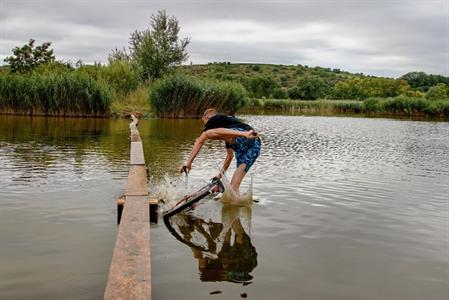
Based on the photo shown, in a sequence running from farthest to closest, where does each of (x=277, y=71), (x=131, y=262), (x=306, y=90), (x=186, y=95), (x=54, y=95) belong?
(x=277, y=71) → (x=306, y=90) → (x=186, y=95) → (x=54, y=95) → (x=131, y=262)

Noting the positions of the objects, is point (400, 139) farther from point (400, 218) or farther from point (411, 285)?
point (411, 285)

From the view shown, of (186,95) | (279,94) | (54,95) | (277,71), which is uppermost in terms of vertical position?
(277,71)

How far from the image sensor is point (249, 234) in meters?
7.09

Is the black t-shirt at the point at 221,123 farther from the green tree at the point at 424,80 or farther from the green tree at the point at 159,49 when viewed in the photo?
the green tree at the point at 424,80

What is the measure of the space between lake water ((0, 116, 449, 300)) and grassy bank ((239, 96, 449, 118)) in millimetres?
47958

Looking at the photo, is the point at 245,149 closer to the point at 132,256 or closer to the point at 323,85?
the point at 132,256

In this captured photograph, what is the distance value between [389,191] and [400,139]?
15399mm

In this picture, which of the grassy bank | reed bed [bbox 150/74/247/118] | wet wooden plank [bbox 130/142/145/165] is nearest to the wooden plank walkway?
wet wooden plank [bbox 130/142/145/165]

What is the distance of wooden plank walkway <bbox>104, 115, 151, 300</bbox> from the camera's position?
3687mm

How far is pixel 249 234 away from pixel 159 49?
142ft

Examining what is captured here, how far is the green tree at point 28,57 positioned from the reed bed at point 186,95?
107ft

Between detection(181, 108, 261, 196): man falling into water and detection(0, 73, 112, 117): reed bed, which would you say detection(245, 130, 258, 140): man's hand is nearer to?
detection(181, 108, 261, 196): man falling into water

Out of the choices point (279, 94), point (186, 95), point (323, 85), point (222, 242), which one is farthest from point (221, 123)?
point (323, 85)

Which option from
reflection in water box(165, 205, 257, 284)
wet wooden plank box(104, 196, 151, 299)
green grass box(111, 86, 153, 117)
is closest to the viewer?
wet wooden plank box(104, 196, 151, 299)
